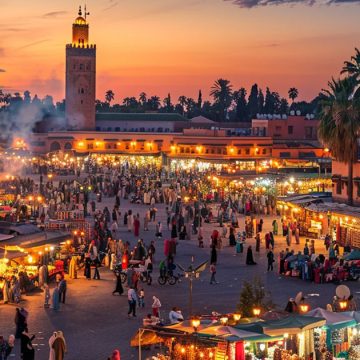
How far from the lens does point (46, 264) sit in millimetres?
23297

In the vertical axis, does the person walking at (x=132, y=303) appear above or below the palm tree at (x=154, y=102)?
below

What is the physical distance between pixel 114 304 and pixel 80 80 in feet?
256

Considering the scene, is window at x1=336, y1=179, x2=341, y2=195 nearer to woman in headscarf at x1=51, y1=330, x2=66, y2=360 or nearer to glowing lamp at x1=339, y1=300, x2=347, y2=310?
glowing lamp at x1=339, y1=300, x2=347, y2=310

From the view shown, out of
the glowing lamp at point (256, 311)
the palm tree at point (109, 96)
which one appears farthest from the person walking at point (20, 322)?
the palm tree at point (109, 96)

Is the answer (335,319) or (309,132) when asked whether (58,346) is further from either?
(309,132)

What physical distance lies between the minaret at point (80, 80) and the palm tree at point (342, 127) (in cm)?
6265

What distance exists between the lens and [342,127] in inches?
1266

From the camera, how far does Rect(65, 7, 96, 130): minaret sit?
9438 centimetres

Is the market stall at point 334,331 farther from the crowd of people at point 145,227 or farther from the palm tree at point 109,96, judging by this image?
the palm tree at point 109,96

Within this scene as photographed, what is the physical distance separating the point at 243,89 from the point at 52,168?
67.6m

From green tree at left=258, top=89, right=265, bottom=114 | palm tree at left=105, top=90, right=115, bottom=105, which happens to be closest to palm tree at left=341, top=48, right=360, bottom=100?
green tree at left=258, top=89, right=265, bottom=114

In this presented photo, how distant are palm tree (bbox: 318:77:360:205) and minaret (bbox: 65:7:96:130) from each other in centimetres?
6265

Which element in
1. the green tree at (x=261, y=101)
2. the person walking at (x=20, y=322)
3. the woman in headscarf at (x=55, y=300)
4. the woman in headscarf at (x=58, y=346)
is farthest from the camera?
the green tree at (x=261, y=101)

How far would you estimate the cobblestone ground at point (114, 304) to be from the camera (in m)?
17.5
